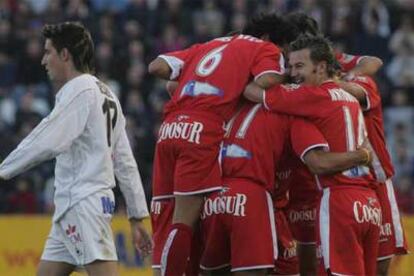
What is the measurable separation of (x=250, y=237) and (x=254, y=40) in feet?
4.42

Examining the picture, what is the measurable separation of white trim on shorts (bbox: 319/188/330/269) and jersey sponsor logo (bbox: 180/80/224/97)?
3.20 feet

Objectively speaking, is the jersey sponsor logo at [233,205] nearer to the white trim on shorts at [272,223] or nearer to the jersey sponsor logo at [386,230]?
the white trim on shorts at [272,223]

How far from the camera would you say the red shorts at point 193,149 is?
9.20 meters

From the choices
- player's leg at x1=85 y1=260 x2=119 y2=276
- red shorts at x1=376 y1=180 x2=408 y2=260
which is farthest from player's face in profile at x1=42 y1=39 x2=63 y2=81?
red shorts at x1=376 y1=180 x2=408 y2=260

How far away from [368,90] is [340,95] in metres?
0.49

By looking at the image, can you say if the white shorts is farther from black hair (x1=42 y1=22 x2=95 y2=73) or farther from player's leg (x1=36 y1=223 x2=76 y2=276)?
black hair (x1=42 y1=22 x2=95 y2=73)

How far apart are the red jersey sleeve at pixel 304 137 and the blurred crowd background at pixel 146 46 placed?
7.94 metres

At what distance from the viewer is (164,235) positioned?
9.52m

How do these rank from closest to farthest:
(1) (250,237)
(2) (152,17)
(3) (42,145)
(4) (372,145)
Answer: (3) (42,145) → (1) (250,237) → (4) (372,145) → (2) (152,17)

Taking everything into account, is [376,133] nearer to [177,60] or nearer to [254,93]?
[254,93]

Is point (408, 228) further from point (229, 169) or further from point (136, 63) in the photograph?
point (229, 169)

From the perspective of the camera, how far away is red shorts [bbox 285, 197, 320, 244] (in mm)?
10055

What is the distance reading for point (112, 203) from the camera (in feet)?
29.1

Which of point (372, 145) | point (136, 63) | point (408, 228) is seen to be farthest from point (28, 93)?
point (372, 145)
